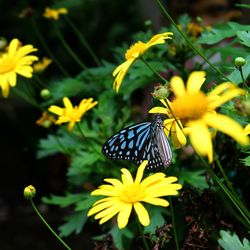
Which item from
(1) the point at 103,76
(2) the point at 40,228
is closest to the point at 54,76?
(2) the point at 40,228

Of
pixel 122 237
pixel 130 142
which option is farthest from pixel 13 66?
pixel 122 237

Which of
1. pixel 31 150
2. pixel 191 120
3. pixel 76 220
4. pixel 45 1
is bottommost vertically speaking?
pixel 31 150

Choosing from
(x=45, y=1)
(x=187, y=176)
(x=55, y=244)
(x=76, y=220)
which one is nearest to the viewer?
(x=187, y=176)

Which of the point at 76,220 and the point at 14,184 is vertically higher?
the point at 76,220

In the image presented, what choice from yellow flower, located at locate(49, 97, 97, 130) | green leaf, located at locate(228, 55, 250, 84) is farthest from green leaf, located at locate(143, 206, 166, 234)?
green leaf, located at locate(228, 55, 250, 84)

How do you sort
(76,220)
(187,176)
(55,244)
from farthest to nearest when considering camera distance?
(55,244), (76,220), (187,176)

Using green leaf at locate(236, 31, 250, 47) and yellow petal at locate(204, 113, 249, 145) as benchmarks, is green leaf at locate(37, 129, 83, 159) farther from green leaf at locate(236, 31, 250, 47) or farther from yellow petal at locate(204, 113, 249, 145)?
yellow petal at locate(204, 113, 249, 145)

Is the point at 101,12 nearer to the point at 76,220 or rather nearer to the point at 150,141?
the point at 76,220
